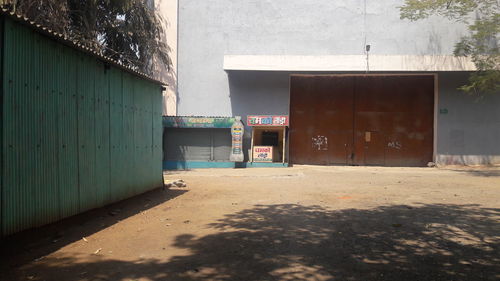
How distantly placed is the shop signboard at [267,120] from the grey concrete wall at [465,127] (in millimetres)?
8928

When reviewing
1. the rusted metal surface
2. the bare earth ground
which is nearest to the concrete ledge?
the rusted metal surface

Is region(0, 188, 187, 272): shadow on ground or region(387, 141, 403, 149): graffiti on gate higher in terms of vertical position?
region(387, 141, 403, 149): graffiti on gate

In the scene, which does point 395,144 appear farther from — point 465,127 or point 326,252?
point 326,252

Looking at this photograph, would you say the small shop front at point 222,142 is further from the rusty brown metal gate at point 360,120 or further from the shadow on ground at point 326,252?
the shadow on ground at point 326,252

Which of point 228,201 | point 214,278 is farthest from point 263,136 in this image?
point 214,278

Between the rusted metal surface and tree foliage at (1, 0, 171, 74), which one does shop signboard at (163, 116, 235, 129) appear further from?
the rusted metal surface

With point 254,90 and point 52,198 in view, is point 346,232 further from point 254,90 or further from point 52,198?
point 254,90

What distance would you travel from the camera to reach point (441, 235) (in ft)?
18.7

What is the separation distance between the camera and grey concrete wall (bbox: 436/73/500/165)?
21.2 meters

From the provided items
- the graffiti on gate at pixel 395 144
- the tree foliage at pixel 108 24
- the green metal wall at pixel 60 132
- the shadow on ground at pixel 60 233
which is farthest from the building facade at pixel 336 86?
the shadow on ground at pixel 60 233

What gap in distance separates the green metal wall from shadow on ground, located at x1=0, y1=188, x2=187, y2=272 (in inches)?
5.4

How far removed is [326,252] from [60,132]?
4.47 m

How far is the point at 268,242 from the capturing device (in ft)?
17.5

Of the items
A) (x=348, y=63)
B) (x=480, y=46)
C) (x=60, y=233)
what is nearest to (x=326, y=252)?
(x=60, y=233)
